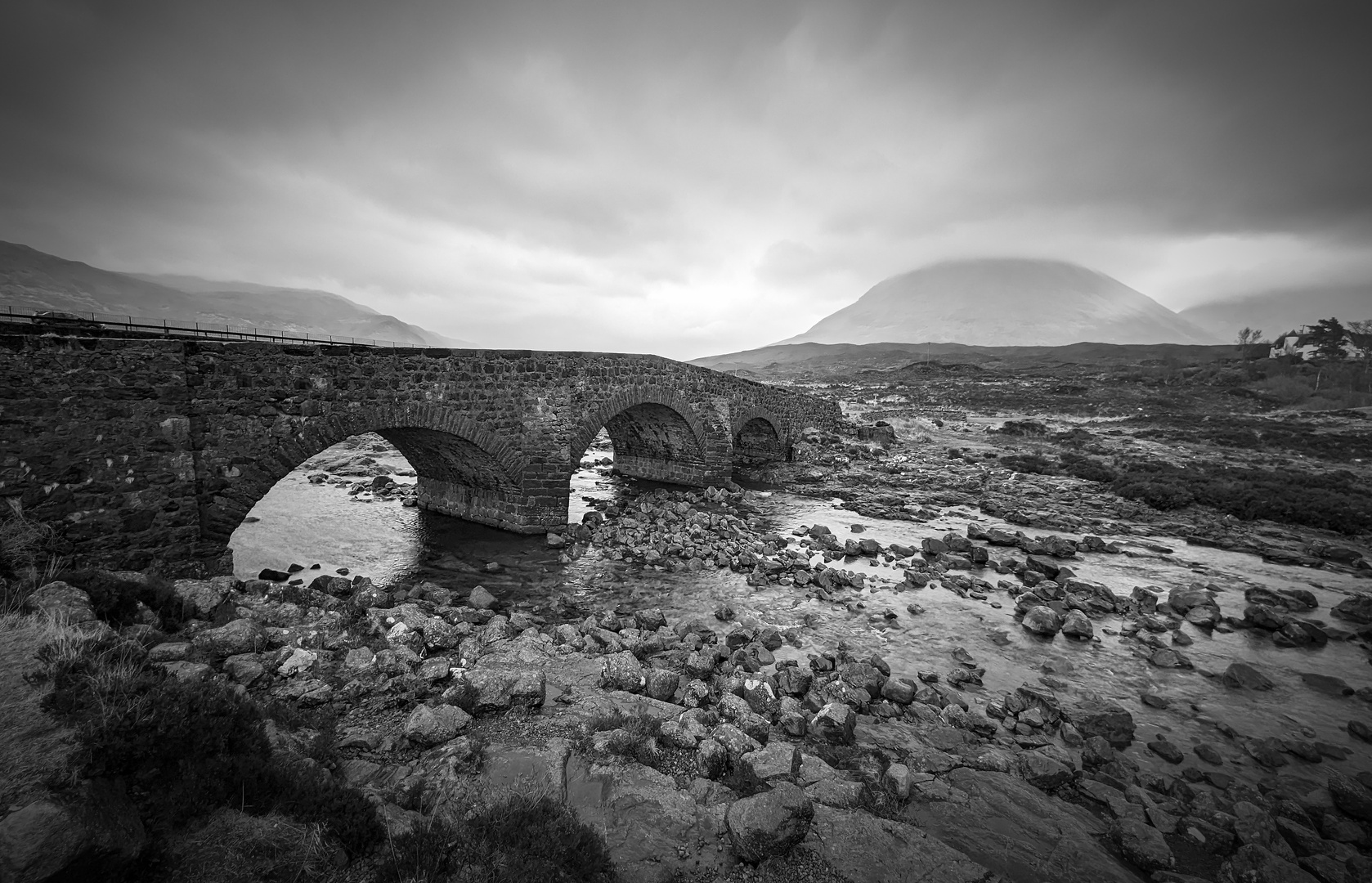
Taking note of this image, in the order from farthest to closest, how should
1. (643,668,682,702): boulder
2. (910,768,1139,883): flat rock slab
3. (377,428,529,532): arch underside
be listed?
(377,428,529,532): arch underside → (643,668,682,702): boulder → (910,768,1139,883): flat rock slab

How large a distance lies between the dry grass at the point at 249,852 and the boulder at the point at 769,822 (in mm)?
2911

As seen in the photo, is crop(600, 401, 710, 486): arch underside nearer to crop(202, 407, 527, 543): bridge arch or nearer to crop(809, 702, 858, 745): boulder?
crop(202, 407, 527, 543): bridge arch

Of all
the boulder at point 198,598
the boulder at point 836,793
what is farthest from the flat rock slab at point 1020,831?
the boulder at point 198,598

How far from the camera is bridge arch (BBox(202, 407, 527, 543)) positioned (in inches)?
408

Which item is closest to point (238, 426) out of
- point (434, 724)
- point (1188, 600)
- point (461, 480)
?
point (461, 480)

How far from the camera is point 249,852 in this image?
3.32 metres

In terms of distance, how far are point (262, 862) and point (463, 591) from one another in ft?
Answer: 29.6

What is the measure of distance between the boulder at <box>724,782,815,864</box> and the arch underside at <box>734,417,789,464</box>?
24.6 metres

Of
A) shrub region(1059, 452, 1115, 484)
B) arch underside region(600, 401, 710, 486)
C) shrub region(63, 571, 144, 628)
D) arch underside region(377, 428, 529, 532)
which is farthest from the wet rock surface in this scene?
shrub region(1059, 452, 1115, 484)

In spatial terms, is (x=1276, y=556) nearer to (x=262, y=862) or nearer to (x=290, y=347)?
(x=262, y=862)

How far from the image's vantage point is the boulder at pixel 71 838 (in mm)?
2672

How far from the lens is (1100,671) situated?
358 inches

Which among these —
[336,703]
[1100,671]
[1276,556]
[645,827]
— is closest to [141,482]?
[336,703]

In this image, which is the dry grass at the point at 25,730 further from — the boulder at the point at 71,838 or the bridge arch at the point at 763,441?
the bridge arch at the point at 763,441
